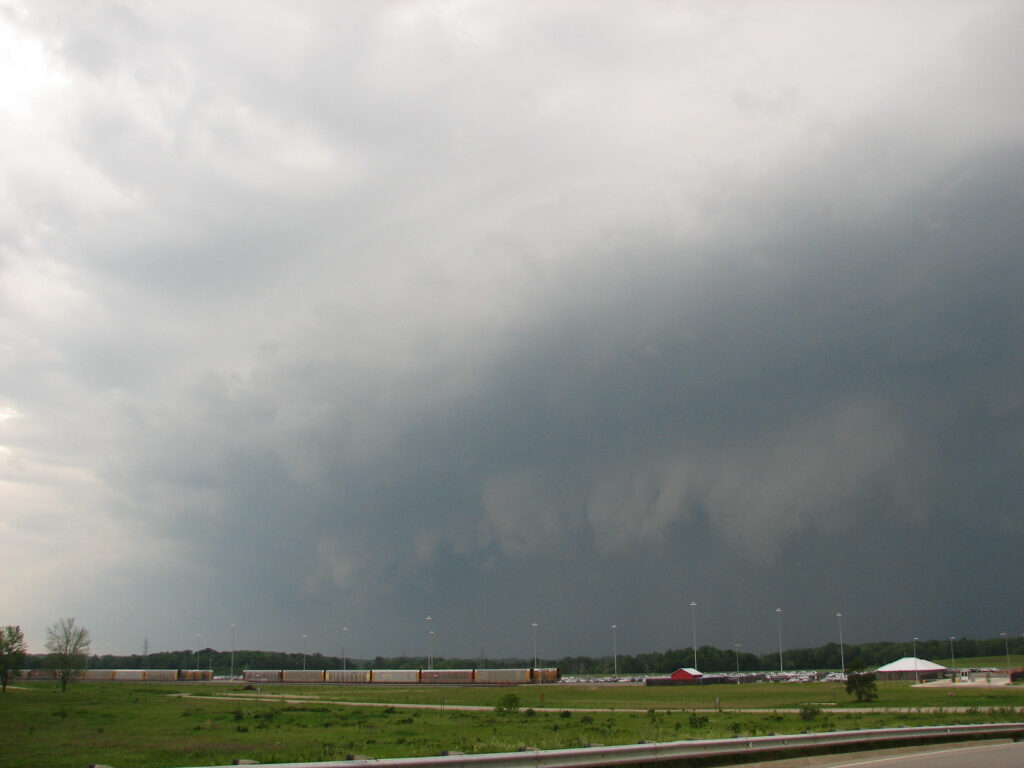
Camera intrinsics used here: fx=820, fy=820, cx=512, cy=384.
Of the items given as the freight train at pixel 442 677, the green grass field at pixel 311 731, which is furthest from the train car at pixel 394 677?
the green grass field at pixel 311 731

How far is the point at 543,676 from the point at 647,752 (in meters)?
148

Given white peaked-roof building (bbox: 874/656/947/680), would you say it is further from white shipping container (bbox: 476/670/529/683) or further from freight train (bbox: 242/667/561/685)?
white shipping container (bbox: 476/670/529/683)

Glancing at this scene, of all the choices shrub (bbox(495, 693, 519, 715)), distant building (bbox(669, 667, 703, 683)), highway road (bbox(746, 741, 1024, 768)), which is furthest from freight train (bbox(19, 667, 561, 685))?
highway road (bbox(746, 741, 1024, 768))

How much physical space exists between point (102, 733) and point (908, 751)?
145 ft

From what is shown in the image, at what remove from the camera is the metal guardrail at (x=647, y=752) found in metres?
17.9

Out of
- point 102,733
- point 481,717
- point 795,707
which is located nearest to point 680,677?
point 795,707

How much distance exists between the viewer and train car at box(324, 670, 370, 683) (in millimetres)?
181000

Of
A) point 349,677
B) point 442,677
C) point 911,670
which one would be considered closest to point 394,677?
point 349,677

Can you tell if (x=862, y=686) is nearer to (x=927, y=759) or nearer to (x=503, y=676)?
(x=927, y=759)

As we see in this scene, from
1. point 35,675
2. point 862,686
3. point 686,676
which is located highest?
point 862,686

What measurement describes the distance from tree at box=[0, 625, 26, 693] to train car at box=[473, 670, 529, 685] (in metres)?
78.9

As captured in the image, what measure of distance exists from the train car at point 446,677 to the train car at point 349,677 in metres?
18.8

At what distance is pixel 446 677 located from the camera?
167 m

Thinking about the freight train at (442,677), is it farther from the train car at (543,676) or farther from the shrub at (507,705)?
the shrub at (507,705)
